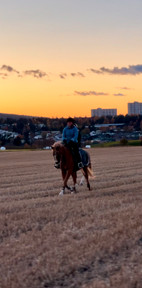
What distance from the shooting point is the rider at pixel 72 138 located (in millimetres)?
14927

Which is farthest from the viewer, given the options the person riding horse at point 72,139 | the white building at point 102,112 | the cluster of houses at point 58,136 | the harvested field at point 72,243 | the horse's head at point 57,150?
the white building at point 102,112

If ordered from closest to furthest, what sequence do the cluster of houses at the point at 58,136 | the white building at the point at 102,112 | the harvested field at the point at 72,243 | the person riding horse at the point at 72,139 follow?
the harvested field at the point at 72,243 < the person riding horse at the point at 72,139 < the cluster of houses at the point at 58,136 < the white building at the point at 102,112

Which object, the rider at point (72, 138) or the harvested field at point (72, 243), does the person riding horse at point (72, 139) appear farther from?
the harvested field at point (72, 243)

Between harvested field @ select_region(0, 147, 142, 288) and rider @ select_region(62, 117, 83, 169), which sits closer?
harvested field @ select_region(0, 147, 142, 288)

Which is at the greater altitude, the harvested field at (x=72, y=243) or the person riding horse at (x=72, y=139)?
the person riding horse at (x=72, y=139)

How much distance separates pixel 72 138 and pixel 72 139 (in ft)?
0.16

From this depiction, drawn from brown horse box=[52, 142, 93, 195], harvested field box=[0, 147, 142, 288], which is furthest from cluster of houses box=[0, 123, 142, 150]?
harvested field box=[0, 147, 142, 288]

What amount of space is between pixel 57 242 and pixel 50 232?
2.48ft

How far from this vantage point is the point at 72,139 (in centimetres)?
1493

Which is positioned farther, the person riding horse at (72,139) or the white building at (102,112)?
the white building at (102,112)

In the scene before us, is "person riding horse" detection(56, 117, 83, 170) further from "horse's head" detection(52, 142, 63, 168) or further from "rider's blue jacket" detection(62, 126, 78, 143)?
"horse's head" detection(52, 142, 63, 168)

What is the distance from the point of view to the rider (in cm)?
1493

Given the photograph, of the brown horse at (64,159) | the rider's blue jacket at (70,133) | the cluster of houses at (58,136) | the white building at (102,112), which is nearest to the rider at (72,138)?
the rider's blue jacket at (70,133)

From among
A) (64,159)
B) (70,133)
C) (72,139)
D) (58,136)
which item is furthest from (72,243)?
(58,136)
